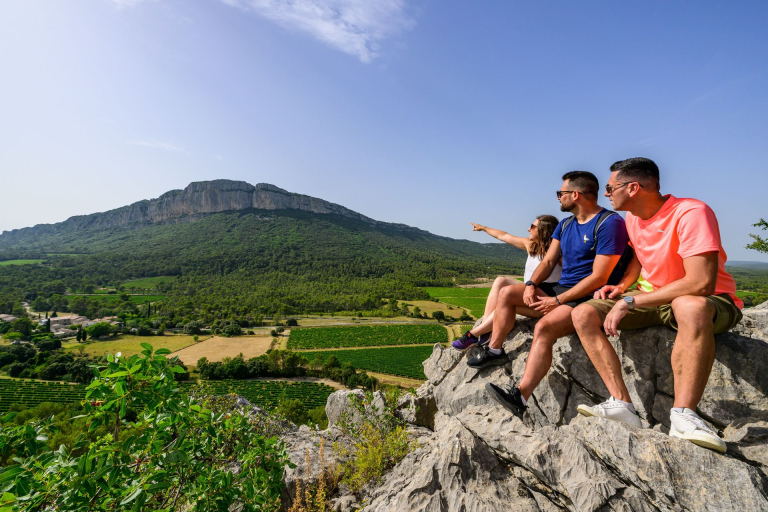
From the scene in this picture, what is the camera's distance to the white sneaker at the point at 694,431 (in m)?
2.60

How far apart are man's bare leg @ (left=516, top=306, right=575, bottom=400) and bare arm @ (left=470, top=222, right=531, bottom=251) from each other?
191cm

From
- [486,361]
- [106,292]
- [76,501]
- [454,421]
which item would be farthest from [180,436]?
[106,292]

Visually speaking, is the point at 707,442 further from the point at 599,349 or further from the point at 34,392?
the point at 34,392

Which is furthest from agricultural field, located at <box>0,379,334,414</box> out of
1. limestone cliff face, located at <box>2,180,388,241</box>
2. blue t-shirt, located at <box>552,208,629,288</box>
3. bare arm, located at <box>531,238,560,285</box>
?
limestone cliff face, located at <box>2,180,388,241</box>

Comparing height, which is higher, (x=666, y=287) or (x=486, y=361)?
(x=666, y=287)

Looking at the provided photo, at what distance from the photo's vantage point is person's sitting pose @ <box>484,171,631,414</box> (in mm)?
3893

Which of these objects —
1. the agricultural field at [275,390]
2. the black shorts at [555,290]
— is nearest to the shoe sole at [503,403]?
the black shorts at [555,290]

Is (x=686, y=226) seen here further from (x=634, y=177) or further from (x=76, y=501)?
(x=76, y=501)

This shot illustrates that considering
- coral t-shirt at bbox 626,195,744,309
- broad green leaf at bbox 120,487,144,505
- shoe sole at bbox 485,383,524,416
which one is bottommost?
shoe sole at bbox 485,383,524,416

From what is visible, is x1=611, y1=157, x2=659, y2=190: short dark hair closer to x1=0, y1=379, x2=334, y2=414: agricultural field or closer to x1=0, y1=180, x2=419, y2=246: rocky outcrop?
x1=0, y1=379, x2=334, y2=414: agricultural field

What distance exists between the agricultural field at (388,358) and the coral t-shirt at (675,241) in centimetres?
3797

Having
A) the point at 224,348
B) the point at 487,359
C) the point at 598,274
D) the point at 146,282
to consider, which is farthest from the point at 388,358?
the point at 146,282

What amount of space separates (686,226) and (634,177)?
75 cm

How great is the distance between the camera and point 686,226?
329 cm
